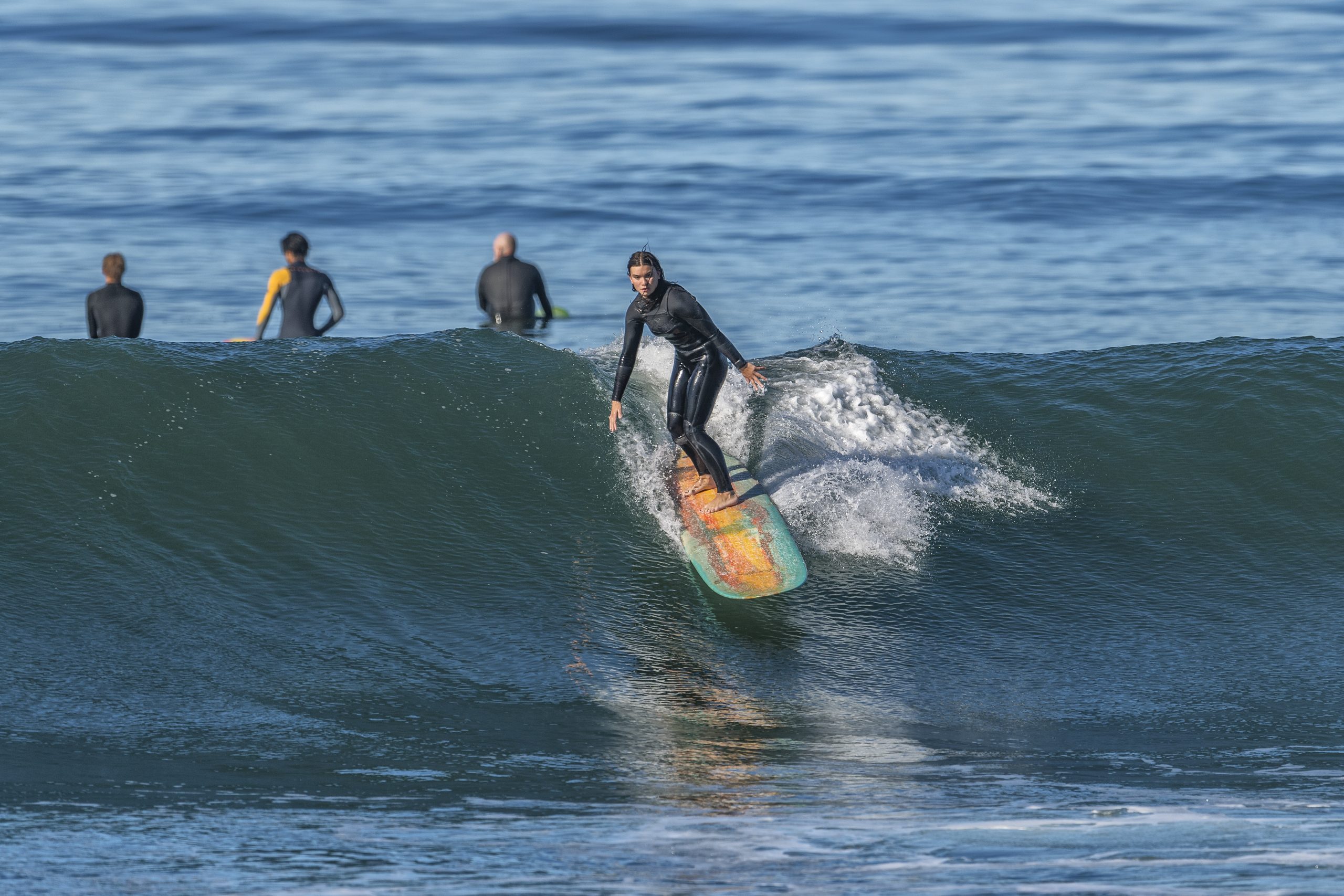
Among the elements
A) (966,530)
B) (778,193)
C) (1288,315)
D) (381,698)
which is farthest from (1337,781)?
(778,193)

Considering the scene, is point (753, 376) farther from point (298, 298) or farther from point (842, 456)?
point (298, 298)

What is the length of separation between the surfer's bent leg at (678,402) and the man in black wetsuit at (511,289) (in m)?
5.39

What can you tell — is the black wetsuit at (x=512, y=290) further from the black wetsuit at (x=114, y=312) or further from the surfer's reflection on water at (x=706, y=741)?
the surfer's reflection on water at (x=706, y=741)

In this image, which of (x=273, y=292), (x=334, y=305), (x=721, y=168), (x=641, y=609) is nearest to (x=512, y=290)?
(x=334, y=305)

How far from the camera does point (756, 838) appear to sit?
555 centimetres

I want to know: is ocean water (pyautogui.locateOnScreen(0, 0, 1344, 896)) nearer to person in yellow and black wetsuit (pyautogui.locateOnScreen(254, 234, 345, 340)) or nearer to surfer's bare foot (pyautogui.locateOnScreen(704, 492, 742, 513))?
surfer's bare foot (pyautogui.locateOnScreen(704, 492, 742, 513))

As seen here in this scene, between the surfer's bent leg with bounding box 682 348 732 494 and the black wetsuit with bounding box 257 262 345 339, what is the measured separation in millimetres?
4153

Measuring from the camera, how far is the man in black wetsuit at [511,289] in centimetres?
1402

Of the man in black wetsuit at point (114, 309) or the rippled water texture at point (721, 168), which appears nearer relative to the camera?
the man in black wetsuit at point (114, 309)

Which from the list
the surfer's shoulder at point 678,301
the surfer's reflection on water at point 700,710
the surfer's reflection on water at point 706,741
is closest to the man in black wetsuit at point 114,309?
the surfer's shoulder at point 678,301

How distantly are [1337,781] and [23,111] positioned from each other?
32.4 meters

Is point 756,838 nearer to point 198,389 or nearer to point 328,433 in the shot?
point 328,433

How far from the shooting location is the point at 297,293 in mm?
11906

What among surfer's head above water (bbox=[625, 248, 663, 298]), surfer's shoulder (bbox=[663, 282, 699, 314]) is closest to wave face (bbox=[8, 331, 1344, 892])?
surfer's shoulder (bbox=[663, 282, 699, 314])
